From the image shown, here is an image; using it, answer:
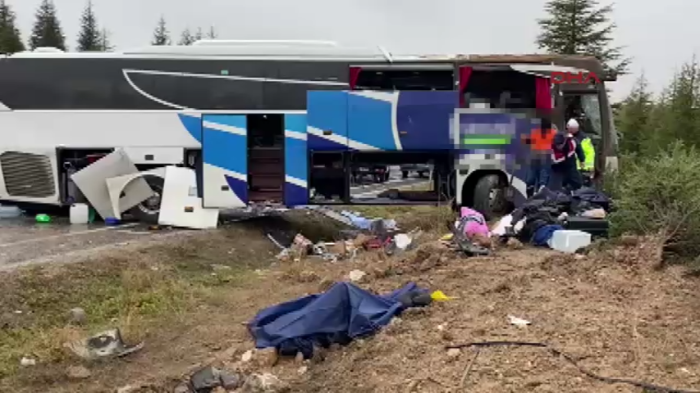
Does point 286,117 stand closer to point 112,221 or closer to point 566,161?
point 112,221

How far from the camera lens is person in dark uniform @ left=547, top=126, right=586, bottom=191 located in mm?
12273

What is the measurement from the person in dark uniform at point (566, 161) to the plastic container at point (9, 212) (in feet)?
33.6

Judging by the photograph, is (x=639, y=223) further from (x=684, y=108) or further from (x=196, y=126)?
(x=684, y=108)

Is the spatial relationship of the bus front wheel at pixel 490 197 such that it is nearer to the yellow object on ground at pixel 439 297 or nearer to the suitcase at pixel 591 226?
the suitcase at pixel 591 226

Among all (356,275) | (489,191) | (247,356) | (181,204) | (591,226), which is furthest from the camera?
(181,204)

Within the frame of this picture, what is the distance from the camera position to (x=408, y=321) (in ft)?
19.7

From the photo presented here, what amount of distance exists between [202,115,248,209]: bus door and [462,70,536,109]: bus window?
3936 mm

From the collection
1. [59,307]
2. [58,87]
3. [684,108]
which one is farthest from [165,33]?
[59,307]

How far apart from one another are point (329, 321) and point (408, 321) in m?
0.61

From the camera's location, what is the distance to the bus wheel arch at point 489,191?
1338 cm

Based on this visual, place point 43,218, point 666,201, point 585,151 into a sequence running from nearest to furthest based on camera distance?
point 666,201, point 585,151, point 43,218

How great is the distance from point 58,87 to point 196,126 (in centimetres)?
257

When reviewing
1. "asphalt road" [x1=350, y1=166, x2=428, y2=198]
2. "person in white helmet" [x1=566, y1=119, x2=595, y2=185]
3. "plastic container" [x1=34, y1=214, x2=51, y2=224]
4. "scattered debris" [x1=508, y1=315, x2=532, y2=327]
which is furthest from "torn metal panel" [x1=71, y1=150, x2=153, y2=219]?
"scattered debris" [x1=508, y1=315, x2=532, y2=327]

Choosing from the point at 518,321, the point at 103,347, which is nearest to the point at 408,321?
the point at 518,321
